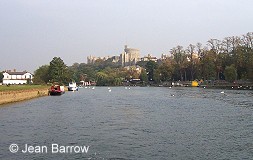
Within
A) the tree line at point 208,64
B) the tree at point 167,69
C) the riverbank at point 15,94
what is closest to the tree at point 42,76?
the tree line at point 208,64

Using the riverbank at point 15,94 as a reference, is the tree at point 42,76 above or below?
above

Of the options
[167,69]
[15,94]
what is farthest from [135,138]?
[167,69]

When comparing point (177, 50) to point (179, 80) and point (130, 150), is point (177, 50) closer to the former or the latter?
point (179, 80)

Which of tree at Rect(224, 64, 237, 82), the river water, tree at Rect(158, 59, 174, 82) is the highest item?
tree at Rect(158, 59, 174, 82)

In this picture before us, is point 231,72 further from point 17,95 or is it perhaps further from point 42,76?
point 17,95

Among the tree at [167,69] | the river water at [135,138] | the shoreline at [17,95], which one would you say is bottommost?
the river water at [135,138]

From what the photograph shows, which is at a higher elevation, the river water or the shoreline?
the shoreline

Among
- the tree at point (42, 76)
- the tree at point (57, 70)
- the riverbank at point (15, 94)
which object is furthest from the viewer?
the tree at point (42, 76)

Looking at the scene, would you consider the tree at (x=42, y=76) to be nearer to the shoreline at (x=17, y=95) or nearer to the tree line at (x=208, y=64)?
the tree line at (x=208, y=64)

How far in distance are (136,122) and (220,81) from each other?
120m

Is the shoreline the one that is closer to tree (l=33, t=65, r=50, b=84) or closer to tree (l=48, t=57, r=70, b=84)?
tree (l=48, t=57, r=70, b=84)

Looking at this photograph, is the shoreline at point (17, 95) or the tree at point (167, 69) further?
the tree at point (167, 69)

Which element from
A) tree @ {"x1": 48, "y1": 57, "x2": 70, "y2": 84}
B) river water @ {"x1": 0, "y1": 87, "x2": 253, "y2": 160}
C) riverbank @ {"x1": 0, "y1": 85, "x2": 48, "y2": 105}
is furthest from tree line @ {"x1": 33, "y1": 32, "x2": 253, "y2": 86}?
river water @ {"x1": 0, "y1": 87, "x2": 253, "y2": 160}

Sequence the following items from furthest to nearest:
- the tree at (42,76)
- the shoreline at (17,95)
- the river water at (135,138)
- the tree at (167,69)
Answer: the tree at (167,69), the tree at (42,76), the shoreline at (17,95), the river water at (135,138)
